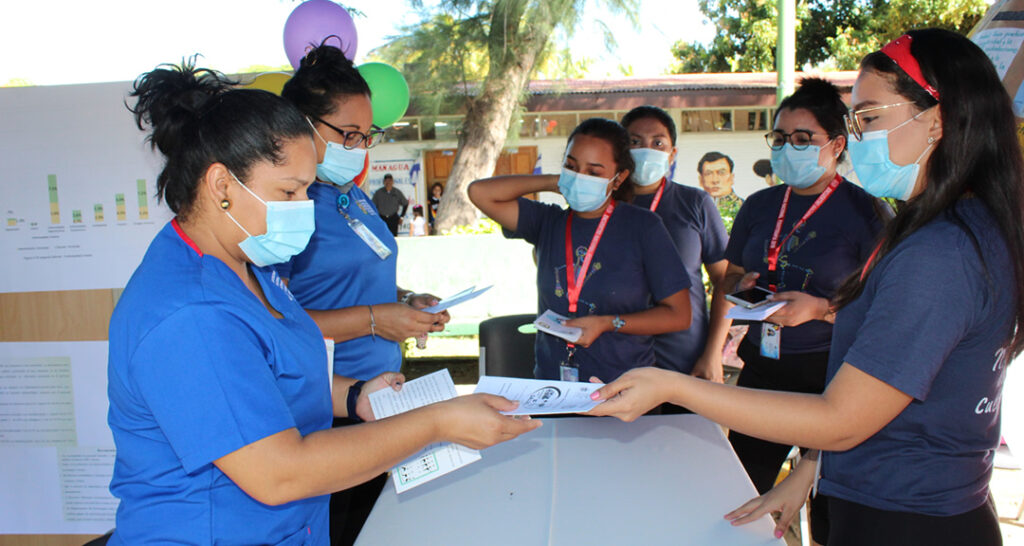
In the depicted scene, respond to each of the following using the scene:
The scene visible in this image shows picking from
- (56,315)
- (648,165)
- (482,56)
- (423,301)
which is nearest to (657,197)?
(648,165)

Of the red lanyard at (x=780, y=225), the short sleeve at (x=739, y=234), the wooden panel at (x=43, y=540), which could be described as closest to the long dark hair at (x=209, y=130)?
the red lanyard at (x=780, y=225)

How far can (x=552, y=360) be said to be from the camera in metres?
2.33

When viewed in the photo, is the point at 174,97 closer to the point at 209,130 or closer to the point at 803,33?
the point at 209,130

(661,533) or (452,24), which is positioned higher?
(452,24)

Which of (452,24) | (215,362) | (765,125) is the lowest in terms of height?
(215,362)

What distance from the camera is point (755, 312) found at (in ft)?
6.44

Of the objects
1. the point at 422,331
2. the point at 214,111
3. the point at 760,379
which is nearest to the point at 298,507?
the point at 214,111

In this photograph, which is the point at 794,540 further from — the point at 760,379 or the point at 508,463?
the point at 508,463

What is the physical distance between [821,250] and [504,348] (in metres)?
1.51

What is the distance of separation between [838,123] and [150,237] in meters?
2.76

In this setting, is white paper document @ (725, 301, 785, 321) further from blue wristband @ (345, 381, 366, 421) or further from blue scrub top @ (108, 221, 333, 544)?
blue scrub top @ (108, 221, 333, 544)

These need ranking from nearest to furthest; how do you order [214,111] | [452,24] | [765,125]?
[214,111], [452,24], [765,125]

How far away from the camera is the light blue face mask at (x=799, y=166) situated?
2320 mm

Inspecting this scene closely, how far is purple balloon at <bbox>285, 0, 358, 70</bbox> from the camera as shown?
114 inches
